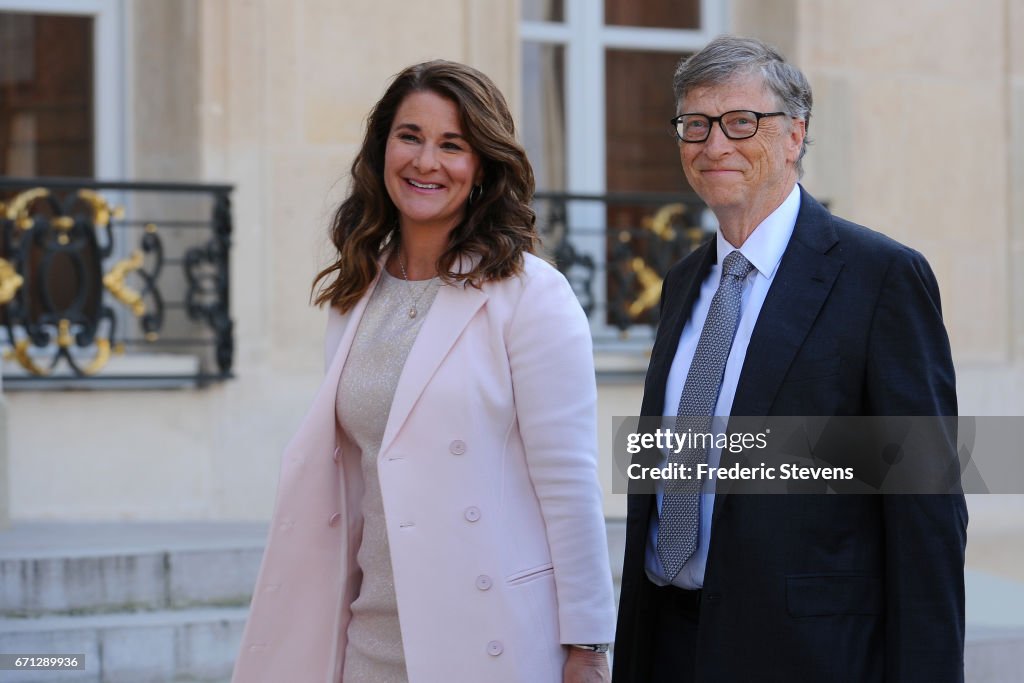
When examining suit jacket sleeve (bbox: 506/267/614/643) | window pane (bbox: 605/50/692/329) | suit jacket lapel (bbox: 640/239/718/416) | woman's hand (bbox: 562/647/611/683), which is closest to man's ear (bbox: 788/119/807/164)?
suit jacket lapel (bbox: 640/239/718/416)

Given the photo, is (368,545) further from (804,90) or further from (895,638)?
(804,90)

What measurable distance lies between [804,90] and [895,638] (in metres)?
0.95

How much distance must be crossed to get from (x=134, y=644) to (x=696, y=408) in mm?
2860

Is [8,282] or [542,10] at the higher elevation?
[542,10]

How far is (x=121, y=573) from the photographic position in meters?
5.12

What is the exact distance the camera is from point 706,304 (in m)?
2.67

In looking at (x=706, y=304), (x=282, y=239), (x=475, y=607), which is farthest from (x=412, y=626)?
(x=282, y=239)

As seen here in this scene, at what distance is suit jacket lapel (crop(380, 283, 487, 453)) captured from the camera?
8.66 ft

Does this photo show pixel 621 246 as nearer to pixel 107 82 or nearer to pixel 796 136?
pixel 107 82

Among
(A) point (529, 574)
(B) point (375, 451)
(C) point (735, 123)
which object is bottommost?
(A) point (529, 574)

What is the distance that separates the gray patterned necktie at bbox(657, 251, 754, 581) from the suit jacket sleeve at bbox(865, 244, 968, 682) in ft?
0.93

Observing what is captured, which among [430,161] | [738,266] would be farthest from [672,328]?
[430,161]

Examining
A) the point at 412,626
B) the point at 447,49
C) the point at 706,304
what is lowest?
the point at 412,626

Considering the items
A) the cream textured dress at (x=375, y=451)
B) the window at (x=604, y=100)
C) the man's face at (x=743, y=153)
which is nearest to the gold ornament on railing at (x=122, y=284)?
the window at (x=604, y=100)
